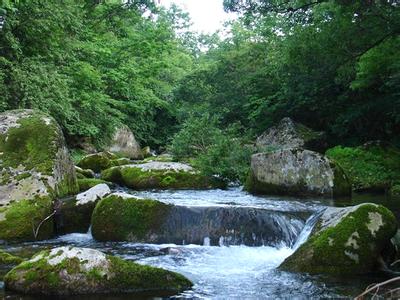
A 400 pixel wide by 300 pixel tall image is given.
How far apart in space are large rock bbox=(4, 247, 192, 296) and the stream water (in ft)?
0.52

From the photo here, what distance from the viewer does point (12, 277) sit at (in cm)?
499

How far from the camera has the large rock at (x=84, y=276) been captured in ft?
16.1

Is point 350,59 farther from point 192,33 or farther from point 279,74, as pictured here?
point 192,33

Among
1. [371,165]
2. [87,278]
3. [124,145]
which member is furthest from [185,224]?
[124,145]

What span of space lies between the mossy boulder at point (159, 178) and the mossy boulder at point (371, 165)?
397 centimetres

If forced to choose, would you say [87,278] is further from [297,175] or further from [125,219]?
[297,175]

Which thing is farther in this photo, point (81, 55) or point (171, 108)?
point (171, 108)

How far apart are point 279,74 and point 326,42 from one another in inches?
256

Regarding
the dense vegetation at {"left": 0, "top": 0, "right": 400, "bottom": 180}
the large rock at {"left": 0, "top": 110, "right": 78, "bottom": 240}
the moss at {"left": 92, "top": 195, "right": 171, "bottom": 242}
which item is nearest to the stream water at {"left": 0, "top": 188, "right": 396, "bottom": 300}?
the moss at {"left": 92, "top": 195, "right": 171, "bottom": 242}

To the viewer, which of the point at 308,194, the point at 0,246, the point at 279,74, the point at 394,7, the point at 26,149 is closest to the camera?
the point at 0,246

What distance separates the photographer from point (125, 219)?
7.78 meters

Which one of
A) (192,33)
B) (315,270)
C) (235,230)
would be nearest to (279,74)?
(235,230)

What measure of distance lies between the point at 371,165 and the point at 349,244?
9049mm

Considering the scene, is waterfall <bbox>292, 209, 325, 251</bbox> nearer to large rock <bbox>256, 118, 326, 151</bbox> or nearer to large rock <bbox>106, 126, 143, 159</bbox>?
large rock <bbox>256, 118, 326, 151</bbox>
